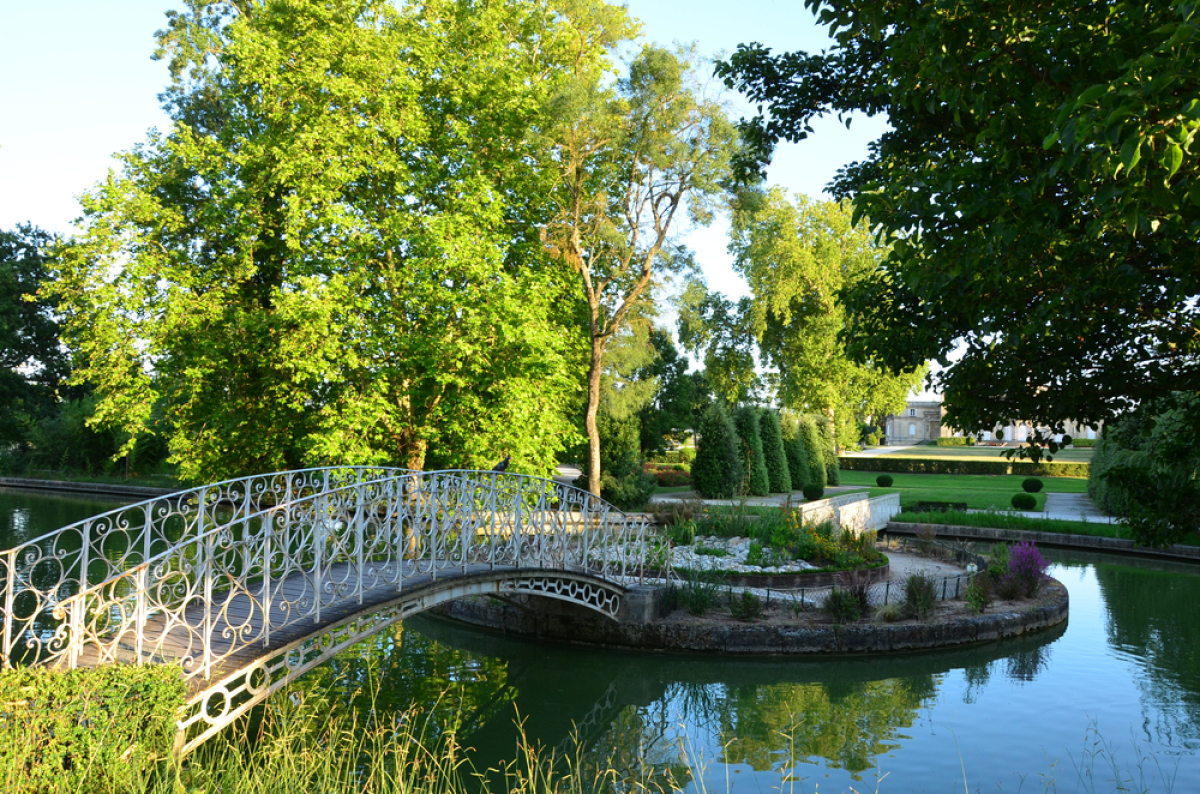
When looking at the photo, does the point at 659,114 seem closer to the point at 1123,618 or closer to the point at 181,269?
the point at 181,269

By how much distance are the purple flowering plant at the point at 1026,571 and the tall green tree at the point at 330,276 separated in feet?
30.0

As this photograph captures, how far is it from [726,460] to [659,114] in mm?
11935

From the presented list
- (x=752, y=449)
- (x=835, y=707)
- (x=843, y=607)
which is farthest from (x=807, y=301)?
(x=835, y=707)

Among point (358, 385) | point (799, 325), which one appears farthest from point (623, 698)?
point (799, 325)

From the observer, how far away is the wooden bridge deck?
20.7 feet

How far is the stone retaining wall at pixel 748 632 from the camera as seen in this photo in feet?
39.7

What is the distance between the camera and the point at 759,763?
838 cm

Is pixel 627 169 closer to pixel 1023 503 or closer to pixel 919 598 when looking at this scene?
pixel 919 598

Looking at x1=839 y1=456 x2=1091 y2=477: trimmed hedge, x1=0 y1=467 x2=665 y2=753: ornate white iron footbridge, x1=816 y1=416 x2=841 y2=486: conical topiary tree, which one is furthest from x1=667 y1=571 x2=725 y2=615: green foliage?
x1=839 y1=456 x2=1091 y2=477: trimmed hedge

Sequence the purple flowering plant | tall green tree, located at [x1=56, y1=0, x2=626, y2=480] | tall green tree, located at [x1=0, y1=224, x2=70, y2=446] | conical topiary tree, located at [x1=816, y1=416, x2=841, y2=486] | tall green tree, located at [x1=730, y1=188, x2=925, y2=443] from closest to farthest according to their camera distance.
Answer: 1. the purple flowering plant
2. tall green tree, located at [x1=56, y1=0, x2=626, y2=480]
3. tall green tree, located at [x1=0, y1=224, x2=70, y2=446]
4. conical topiary tree, located at [x1=816, y1=416, x2=841, y2=486]
5. tall green tree, located at [x1=730, y1=188, x2=925, y2=443]

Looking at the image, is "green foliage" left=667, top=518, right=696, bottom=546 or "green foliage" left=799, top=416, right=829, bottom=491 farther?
"green foliage" left=799, top=416, right=829, bottom=491

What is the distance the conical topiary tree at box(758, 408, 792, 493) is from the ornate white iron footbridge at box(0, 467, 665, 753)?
64.2 ft

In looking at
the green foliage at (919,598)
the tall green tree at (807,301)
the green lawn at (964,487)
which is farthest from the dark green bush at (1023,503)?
the green foliage at (919,598)

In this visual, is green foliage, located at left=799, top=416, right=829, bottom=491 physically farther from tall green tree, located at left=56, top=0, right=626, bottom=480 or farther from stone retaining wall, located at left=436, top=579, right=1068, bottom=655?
stone retaining wall, located at left=436, top=579, right=1068, bottom=655
